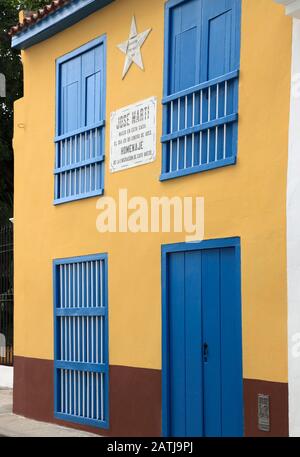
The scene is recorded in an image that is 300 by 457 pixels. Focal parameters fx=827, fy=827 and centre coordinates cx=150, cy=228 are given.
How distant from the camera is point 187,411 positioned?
9.47 meters

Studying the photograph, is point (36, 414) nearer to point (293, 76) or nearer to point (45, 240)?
point (45, 240)

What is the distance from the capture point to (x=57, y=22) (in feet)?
39.7

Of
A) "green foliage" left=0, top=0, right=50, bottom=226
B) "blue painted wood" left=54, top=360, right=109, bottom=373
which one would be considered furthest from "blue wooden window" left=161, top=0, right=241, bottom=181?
"green foliage" left=0, top=0, right=50, bottom=226

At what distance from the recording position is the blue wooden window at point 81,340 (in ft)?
36.3

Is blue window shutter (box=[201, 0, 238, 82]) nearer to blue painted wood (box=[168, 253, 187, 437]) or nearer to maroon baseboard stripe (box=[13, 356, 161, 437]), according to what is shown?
blue painted wood (box=[168, 253, 187, 437])

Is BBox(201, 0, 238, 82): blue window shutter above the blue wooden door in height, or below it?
above

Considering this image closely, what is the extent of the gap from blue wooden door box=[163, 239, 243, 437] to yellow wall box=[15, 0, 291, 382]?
22 centimetres

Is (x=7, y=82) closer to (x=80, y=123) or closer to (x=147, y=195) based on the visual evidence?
(x=80, y=123)

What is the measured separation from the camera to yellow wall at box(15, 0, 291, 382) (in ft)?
27.4

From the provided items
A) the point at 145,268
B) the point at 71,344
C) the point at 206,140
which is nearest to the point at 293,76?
the point at 206,140

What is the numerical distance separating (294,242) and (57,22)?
19.1 feet

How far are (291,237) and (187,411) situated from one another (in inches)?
104

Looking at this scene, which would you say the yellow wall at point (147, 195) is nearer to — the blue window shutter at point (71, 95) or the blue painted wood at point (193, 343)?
the blue window shutter at point (71, 95)

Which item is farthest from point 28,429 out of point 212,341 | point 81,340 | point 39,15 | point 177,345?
point 39,15
